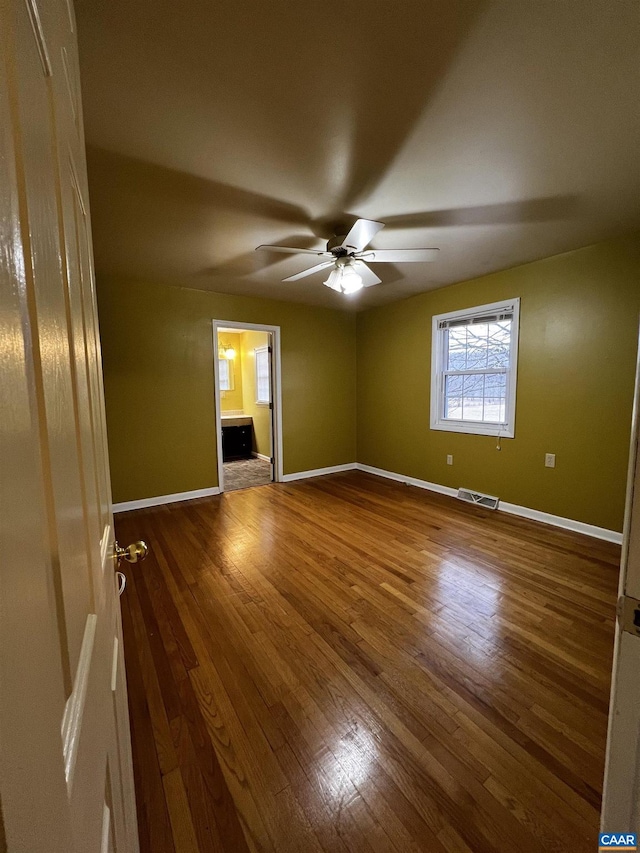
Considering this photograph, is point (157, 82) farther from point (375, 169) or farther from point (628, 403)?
point (628, 403)

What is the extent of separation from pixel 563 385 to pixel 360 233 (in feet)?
7.49

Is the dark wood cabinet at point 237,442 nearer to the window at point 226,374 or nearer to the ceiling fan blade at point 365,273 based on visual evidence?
the window at point 226,374

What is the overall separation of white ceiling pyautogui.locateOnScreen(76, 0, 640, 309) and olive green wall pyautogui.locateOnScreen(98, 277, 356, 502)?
118 cm

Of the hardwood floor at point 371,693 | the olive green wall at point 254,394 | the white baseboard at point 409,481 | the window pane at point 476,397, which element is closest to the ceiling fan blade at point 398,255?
the window pane at point 476,397

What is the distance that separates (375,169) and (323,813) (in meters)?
2.68

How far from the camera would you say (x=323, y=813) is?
3.54 feet

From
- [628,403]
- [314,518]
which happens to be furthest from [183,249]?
[628,403]

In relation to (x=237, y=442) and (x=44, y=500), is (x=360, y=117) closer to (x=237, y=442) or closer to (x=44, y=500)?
(x=44, y=500)

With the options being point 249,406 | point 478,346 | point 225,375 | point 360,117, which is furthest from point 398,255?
point 225,375

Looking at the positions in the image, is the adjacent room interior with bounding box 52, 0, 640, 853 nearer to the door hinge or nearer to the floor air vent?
the floor air vent

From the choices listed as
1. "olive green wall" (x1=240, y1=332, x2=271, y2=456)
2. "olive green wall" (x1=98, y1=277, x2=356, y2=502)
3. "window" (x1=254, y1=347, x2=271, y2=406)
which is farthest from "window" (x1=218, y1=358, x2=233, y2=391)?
"olive green wall" (x1=98, y1=277, x2=356, y2=502)

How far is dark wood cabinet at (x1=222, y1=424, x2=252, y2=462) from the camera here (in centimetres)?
610

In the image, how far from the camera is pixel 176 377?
3.95 meters

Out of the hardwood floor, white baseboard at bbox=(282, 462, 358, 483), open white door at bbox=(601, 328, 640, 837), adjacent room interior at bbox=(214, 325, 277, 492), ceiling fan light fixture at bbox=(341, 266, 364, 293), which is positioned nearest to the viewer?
open white door at bbox=(601, 328, 640, 837)
